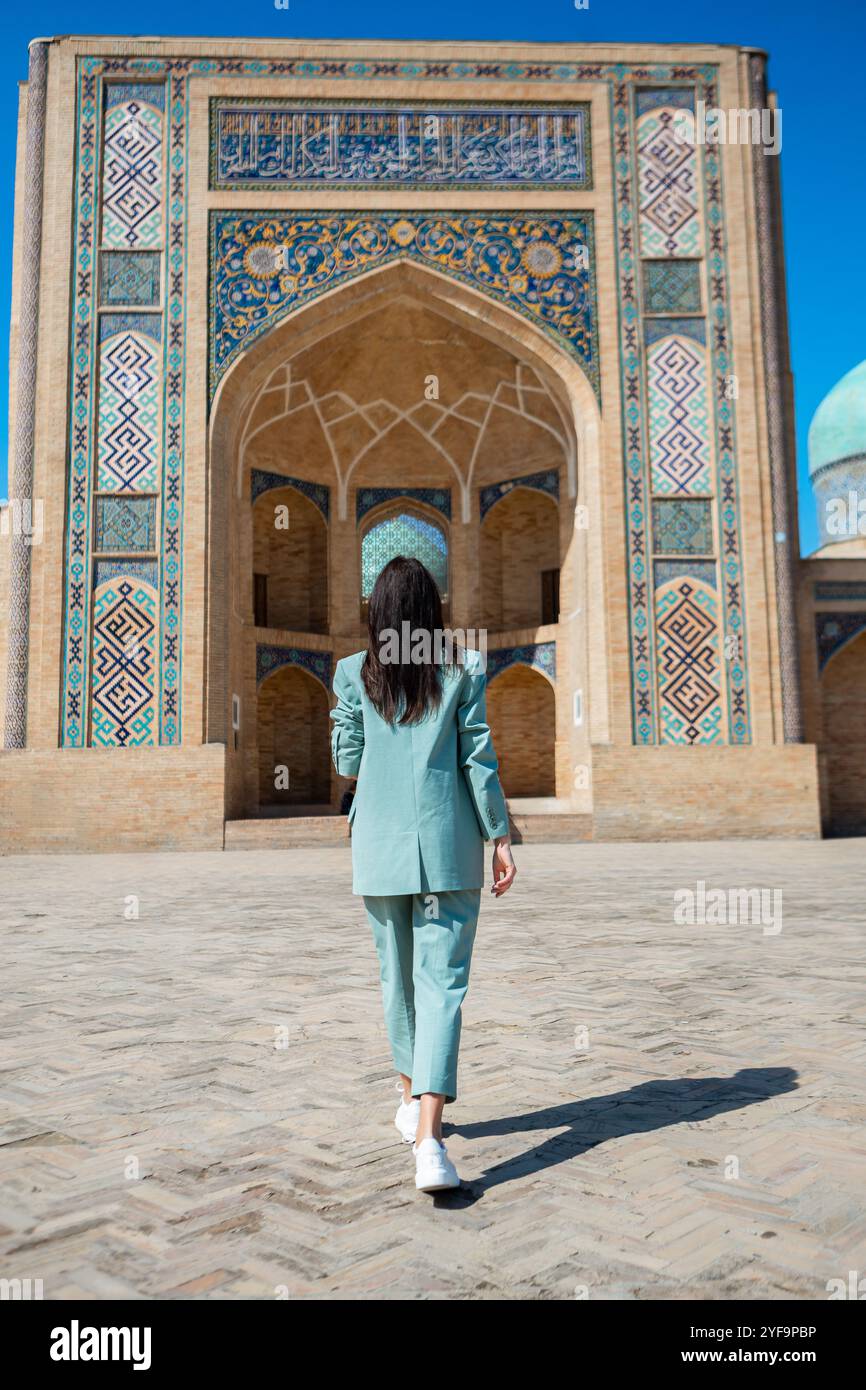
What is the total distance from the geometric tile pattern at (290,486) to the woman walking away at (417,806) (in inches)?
590

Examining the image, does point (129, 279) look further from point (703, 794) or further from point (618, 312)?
point (703, 794)

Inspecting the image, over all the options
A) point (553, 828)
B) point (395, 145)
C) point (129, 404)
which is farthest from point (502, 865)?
point (395, 145)

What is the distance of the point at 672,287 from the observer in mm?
13477

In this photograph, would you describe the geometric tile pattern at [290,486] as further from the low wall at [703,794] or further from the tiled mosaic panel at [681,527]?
the low wall at [703,794]

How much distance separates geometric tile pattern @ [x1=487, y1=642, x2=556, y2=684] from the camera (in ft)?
54.2

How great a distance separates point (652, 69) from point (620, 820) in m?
9.51

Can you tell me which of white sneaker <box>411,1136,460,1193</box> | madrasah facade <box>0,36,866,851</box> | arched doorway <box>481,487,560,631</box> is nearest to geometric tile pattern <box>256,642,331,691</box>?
madrasah facade <box>0,36,866,851</box>

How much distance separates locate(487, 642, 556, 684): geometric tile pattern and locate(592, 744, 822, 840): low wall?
4028 millimetres

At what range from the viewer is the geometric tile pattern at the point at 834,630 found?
46.6 feet

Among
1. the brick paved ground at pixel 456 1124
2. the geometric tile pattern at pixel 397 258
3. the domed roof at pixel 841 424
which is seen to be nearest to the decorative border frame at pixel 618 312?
the geometric tile pattern at pixel 397 258

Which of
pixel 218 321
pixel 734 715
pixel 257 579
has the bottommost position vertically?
pixel 734 715
